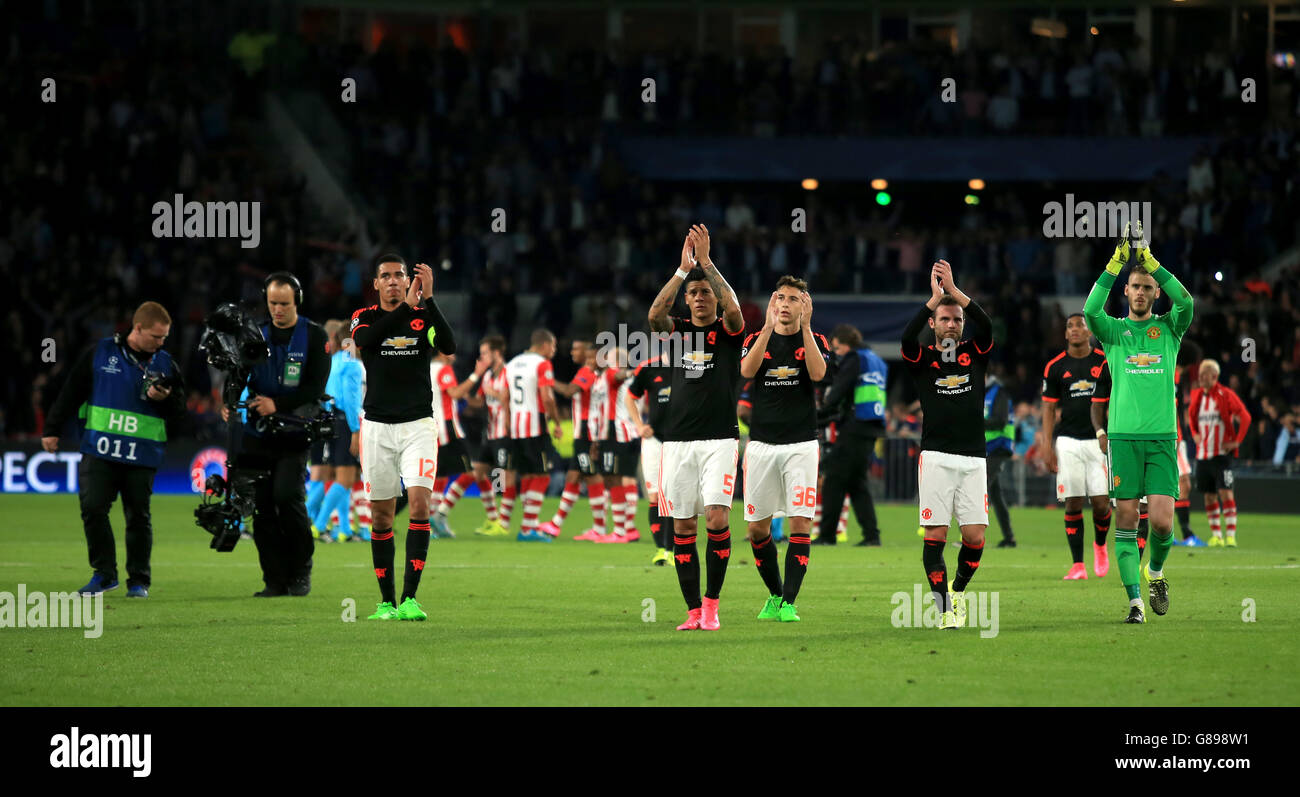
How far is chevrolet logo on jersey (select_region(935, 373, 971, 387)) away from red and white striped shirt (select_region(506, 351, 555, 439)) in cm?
992

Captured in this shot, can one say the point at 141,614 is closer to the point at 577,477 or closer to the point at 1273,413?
the point at 577,477

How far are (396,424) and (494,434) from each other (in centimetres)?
991

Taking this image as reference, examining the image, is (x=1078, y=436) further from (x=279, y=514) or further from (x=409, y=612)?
(x=279, y=514)

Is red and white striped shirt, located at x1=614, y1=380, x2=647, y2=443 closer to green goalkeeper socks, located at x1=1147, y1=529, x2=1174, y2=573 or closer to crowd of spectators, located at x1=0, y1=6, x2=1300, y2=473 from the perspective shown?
green goalkeeper socks, located at x1=1147, y1=529, x2=1174, y2=573

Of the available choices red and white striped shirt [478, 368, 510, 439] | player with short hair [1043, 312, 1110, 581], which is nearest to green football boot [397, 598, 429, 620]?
player with short hair [1043, 312, 1110, 581]

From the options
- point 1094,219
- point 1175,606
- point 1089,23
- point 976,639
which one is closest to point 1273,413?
point 1094,219

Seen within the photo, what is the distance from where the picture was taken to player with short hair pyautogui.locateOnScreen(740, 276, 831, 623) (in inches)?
480

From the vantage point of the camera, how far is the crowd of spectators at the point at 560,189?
34.1 metres

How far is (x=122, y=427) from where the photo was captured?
14008 millimetres

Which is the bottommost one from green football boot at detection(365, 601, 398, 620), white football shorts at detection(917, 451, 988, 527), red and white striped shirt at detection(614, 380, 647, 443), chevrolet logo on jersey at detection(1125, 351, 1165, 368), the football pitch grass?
the football pitch grass

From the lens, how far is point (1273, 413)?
101 feet

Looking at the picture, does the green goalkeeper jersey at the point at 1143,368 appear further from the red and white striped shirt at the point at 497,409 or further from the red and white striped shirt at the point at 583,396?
the red and white striped shirt at the point at 497,409

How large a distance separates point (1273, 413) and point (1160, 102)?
425 inches

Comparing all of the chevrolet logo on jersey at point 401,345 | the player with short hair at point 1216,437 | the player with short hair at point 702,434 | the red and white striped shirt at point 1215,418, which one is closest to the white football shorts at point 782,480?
the player with short hair at point 702,434
